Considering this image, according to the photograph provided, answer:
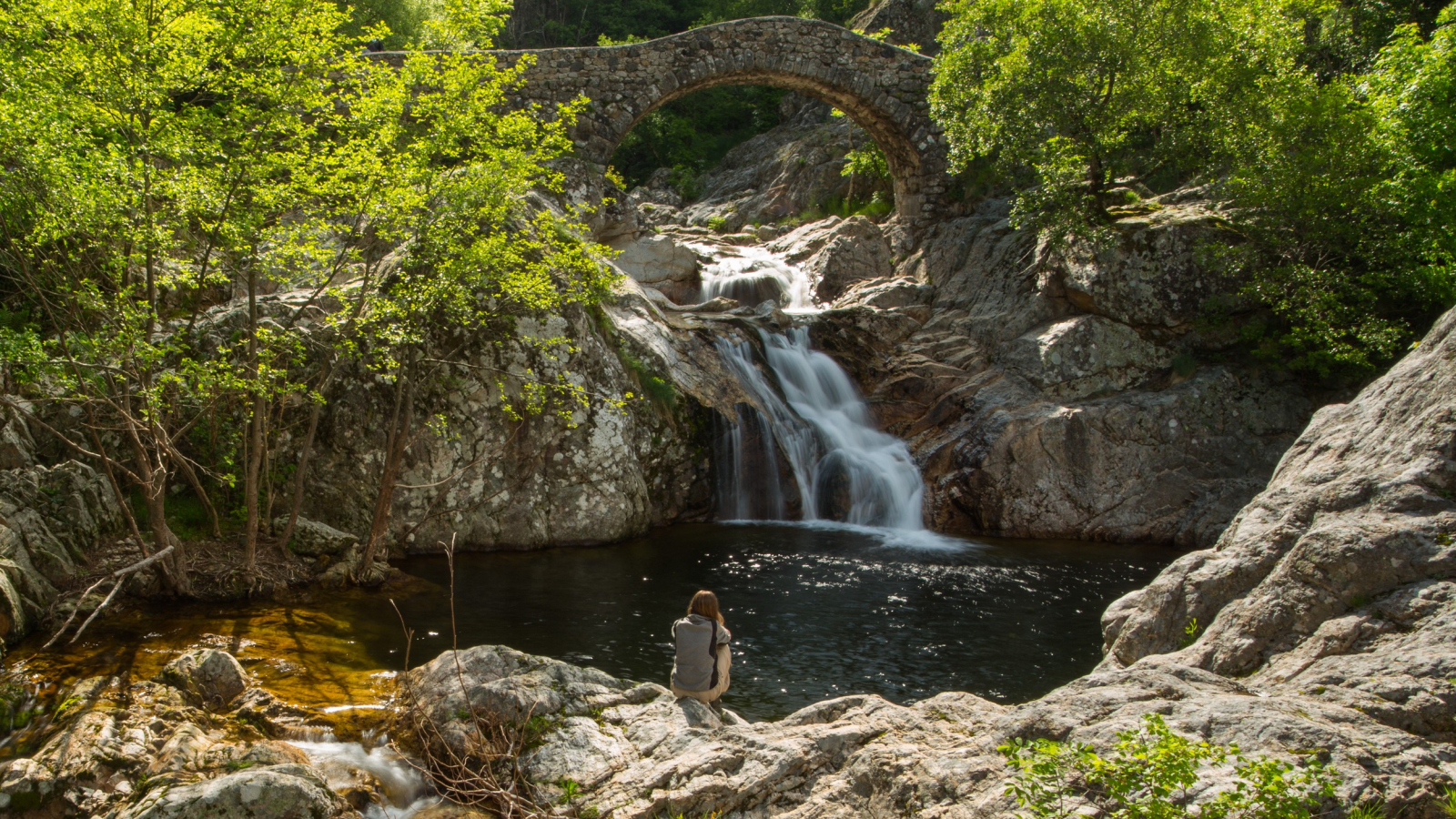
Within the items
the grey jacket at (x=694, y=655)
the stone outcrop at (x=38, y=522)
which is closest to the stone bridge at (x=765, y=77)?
the stone outcrop at (x=38, y=522)

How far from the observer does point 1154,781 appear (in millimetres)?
3932

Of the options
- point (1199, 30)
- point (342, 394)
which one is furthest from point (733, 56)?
point (342, 394)

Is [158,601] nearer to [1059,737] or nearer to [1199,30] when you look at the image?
[1059,737]

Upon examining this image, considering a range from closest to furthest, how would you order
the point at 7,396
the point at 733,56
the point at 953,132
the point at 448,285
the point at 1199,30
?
the point at 7,396, the point at 448,285, the point at 1199,30, the point at 953,132, the point at 733,56

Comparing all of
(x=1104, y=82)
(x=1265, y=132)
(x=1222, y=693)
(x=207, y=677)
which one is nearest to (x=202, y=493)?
(x=207, y=677)

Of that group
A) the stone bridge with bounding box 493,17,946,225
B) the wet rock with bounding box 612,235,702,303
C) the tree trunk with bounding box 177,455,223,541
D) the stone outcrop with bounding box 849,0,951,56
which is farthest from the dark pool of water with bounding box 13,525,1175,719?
the stone outcrop with bounding box 849,0,951,56

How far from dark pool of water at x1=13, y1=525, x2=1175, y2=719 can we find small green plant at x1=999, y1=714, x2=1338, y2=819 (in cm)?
414

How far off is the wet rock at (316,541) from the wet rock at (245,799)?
6535 millimetres

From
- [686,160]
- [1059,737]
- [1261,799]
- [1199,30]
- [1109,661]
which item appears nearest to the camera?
[1261,799]

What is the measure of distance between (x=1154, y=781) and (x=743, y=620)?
712 cm

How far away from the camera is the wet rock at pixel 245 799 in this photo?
16.1ft

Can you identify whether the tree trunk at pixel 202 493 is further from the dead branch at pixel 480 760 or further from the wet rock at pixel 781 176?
the wet rock at pixel 781 176

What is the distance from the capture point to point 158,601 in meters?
9.90

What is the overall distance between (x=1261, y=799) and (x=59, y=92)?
10780 millimetres
